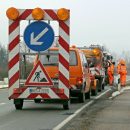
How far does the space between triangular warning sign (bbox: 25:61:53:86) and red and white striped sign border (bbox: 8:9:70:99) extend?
0.23m

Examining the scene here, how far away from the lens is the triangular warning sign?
59.0 ft

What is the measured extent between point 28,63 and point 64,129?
6.19m

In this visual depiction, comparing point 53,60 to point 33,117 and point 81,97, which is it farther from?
point 33,117

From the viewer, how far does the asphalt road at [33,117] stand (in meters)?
13.7

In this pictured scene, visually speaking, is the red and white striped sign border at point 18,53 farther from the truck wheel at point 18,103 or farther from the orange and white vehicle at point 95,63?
the orange and white vehicle at point 95,63

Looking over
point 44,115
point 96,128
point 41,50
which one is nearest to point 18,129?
point 96,128

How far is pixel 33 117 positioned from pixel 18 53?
2.74 metres

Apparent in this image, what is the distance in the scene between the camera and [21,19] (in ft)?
59.3

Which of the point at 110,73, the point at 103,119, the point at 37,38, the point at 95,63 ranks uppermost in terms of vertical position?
the point at 37,38

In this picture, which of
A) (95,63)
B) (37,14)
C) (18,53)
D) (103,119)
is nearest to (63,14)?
(37,14)

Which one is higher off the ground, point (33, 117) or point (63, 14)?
point (63, 14)

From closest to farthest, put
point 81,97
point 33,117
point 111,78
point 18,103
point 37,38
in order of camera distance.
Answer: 1. point 33,117
2. point 37,38
3. point 18,103
4. point 81,97
5. point 111,78

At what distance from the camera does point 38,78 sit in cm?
1802

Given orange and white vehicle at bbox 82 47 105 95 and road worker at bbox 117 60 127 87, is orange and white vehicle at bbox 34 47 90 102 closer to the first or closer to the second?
orange and white vehicle at bbox 82 47 105 95
